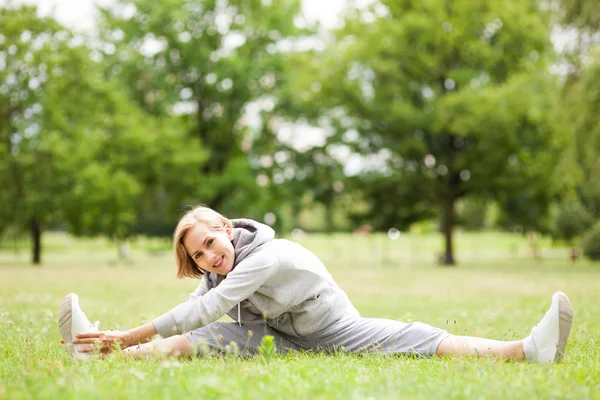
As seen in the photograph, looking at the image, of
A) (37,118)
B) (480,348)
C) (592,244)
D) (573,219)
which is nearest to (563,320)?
(480,348)

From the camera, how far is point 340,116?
97.7 feet

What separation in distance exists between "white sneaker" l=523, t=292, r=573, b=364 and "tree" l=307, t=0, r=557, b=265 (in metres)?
20.5

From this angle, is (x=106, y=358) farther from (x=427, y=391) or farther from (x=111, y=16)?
(x=111, y=16)

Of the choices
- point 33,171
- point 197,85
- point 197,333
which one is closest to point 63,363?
point 197,333

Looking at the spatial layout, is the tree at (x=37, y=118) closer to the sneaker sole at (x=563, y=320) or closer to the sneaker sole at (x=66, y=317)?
the sneaker sole at (x=66, y=317)

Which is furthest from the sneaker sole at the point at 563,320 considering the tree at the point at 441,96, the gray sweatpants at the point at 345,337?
the tree at the point at 441,96

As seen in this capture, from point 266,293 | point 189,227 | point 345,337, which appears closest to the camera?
point 189,227

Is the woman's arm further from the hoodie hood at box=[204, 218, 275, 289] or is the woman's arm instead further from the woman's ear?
the woman's ear

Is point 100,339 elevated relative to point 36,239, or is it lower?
elevated

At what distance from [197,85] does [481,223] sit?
3342 cm

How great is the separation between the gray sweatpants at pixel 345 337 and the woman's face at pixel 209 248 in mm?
511

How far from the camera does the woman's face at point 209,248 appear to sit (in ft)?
15.6

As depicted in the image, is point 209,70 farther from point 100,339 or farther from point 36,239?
point 100,339

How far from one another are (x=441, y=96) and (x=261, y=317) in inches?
919
